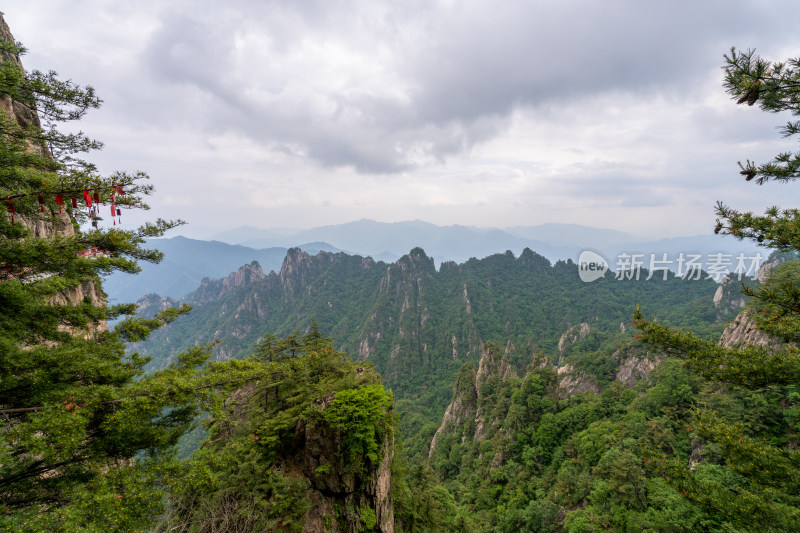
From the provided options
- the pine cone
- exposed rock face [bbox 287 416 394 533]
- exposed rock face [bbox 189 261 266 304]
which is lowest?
exposed rock face [bbox 189 261 266 304]

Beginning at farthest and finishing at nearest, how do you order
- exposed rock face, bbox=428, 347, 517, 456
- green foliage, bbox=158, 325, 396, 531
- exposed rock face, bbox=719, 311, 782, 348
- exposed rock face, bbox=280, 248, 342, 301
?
exposed rock face, bbox=280, 248, 342, 301 → exposed rock face, bbox=428, 347, 517, 456 → exposed rock face, bbox=719, 311, 782, 348 → green foliage, bbox=158, 325, 396, 531

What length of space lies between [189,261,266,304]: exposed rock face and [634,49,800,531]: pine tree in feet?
537

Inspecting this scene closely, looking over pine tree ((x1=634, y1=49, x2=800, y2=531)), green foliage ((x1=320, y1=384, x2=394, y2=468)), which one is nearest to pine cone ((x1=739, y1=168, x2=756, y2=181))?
pine tree ((x1=634, y1=49, x2=800, y2=531))

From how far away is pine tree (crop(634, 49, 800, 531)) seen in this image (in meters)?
5.32

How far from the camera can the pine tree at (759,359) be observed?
209 inches

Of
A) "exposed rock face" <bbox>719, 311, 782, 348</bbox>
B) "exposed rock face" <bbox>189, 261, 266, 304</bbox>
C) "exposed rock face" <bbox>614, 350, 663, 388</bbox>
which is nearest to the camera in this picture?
"exposed rock face" <bbox>719, 311, 782, 348</bbox>

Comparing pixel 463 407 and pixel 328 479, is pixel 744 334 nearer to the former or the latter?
pixel 463 407


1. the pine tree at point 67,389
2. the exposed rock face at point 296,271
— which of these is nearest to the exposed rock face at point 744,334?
the pine tree at point 67,389

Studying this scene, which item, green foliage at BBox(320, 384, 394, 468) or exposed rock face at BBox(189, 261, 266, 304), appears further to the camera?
exposed rock face at BBox(189, 261, 266, 304)

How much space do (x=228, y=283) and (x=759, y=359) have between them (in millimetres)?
194971

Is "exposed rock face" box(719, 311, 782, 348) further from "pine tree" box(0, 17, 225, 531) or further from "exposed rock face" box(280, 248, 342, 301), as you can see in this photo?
"exposed rock face" box(280, 248, 342, 301)

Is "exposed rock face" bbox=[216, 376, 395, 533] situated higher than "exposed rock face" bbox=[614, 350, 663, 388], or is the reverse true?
"exposed rock face" bbox=[216, 376, 395, 533]

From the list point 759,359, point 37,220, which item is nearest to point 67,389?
point 37,220

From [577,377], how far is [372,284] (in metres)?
108
